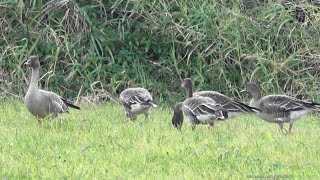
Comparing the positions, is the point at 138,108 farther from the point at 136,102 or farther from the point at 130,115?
the point at 130,115

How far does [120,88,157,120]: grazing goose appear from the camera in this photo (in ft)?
45.4

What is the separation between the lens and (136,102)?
547 inches

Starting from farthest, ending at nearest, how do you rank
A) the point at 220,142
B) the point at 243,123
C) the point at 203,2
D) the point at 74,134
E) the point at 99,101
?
the point at 203,2, the point at 99,101, the point at 243,123, the point at 74,134, the point at 220,142

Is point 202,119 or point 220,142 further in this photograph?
point 202,119

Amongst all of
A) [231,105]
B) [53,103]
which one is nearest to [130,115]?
[53,103]

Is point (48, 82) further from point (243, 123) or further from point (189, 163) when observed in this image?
point (189, 163)

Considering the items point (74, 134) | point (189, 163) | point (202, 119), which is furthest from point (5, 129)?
point (189, 163)

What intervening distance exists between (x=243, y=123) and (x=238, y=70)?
10.9 ft

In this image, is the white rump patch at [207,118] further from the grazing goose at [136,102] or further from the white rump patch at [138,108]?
the white rump patch at [138,108]

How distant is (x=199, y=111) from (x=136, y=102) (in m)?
1.75

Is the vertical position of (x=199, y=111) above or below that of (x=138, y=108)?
above

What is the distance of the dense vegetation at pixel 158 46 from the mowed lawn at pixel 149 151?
361cm

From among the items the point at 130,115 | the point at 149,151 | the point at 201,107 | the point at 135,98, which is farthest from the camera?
the point at 130,115

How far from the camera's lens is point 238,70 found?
17.5 m
